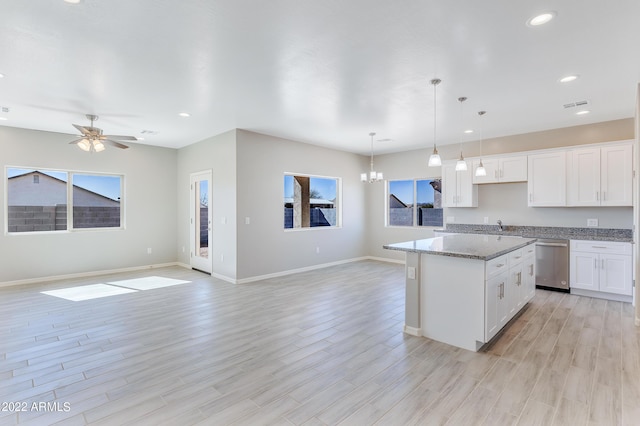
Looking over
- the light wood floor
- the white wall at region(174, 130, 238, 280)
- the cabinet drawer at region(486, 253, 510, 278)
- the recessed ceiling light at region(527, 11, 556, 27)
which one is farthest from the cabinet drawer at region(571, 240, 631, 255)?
the white wall at region(174, 130, 238, 280)

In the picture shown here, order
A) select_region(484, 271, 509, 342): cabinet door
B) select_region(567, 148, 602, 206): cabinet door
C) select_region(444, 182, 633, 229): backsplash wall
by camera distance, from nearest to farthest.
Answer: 1. select_region(484, 271, 509, 342): cabinet door
2. select_region(567, 148, 602, 206): cabinet door
3. select_region(444, 182, 633, 229): backsplash wall

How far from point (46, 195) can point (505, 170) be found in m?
8.51

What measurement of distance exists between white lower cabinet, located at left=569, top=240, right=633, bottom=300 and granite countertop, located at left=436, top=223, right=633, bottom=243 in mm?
119

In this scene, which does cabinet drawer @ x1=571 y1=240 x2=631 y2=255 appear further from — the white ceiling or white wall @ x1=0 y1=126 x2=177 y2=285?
white wall @ x1=0 y1=126 x2=177 y2=285

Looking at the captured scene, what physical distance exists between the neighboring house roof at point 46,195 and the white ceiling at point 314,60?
1.26 metres

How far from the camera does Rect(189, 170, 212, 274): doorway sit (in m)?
6.68

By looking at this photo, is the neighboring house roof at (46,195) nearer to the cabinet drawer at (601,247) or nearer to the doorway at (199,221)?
the doorway at (199,221)

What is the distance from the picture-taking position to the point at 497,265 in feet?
10.5

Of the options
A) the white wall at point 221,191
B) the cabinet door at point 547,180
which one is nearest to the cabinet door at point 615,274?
the cabinet door at point 547,180

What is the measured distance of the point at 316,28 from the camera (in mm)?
2490

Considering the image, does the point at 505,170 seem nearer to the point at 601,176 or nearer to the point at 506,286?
the point at 601,176

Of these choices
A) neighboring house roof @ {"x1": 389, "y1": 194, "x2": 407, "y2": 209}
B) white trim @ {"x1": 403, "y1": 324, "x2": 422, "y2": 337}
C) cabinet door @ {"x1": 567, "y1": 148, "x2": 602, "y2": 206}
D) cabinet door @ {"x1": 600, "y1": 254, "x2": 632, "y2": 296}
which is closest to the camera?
white trim @ {"x1": 403, "y1": 324, "x2": 422, "y2": 337}

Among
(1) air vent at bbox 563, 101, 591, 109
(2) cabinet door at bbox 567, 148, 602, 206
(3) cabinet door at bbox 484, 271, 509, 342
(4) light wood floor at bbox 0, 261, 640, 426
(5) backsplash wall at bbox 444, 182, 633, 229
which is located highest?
(1) air vent at bbox 563, 101, 591, 109

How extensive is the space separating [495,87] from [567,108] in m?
1.61
